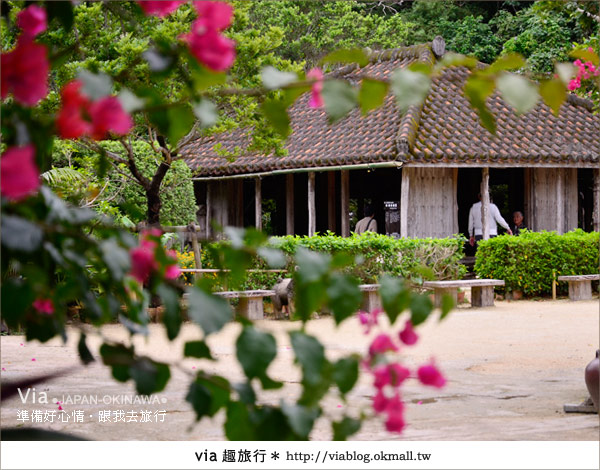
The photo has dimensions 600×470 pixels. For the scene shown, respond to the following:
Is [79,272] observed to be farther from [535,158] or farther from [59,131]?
[535,158]

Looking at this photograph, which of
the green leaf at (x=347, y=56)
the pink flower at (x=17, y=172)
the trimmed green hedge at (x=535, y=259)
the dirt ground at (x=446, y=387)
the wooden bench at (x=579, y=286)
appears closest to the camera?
the pink flower at (x=17, y=172)

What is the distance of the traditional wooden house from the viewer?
16328 millimetres

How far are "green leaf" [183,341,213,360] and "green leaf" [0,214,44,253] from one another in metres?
0.37

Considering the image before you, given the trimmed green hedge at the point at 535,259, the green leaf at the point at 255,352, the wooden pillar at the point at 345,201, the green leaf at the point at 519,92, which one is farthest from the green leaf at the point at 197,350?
the wooden pillar at the point at 345,201

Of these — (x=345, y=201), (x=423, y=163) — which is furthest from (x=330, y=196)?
(x=423, y=163)

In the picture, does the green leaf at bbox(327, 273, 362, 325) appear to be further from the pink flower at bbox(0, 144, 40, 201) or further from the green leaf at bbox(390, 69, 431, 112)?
the pink flower at bbox(0, 144, 40, 201)

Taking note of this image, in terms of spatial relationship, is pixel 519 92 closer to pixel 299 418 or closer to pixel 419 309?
pixel 419 309

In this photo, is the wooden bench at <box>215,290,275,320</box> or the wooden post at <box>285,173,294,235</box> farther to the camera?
the wooden post at <box>285,173,294,235</box>

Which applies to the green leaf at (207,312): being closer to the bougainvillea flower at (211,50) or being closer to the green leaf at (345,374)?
the green leaf at (345,374)

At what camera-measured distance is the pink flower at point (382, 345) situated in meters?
1.50

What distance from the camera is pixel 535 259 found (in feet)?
45.0

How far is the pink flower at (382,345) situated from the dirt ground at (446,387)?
5.07ft

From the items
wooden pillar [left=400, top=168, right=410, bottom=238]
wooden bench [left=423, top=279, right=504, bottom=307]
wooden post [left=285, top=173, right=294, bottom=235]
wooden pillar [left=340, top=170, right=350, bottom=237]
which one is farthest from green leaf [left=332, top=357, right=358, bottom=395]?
wooden post [left=285, top=173, right=294, bottom=235]

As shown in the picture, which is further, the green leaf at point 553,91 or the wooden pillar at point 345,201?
the wooden pillar at point 345,201
